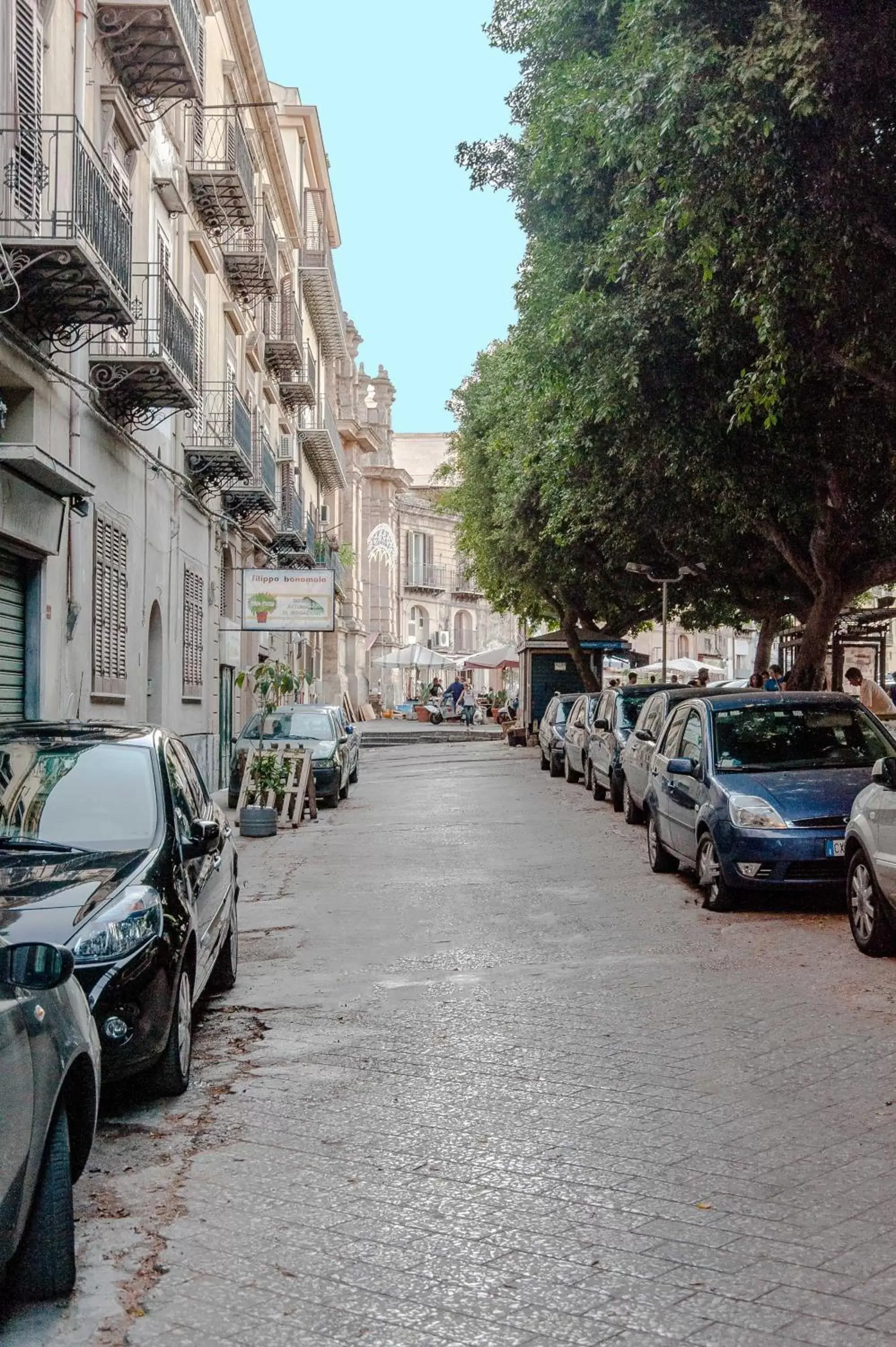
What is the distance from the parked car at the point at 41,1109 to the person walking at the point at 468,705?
52.2m

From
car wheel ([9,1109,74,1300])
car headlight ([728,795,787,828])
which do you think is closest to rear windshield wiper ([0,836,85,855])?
car wheel ([9,1109,74,1300])

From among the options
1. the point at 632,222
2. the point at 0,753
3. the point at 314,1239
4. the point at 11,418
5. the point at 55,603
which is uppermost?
the point at 632,222

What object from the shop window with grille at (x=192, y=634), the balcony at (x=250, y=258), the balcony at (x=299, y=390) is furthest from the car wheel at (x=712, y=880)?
the balcony at (x=299, y=390)

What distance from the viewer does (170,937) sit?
586cm

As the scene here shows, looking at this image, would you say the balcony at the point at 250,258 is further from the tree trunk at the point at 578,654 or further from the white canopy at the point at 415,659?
the white canopy at the point at 415,659

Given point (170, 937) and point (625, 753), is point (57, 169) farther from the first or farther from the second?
point (625, 753)

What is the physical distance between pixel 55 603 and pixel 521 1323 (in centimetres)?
1173

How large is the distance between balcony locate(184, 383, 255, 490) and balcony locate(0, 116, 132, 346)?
7.84 metres

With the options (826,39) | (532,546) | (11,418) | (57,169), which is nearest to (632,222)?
(826,39)

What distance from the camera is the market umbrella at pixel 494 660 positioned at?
190 ft

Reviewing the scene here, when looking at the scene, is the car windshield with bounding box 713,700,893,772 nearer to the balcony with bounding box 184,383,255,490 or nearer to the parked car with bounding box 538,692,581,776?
the balcony with bounding box 184,383,255,490

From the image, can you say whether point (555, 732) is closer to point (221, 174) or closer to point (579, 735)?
point (579, 735)

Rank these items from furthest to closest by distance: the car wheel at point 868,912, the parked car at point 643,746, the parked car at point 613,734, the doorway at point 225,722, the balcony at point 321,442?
the balcony at point 321,442 → the doorway at point 225,722 → the parked car at point 613,734 → the parked car at point 643,746 → the car wheel at point 868,912

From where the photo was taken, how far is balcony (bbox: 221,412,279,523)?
83.8 feet
